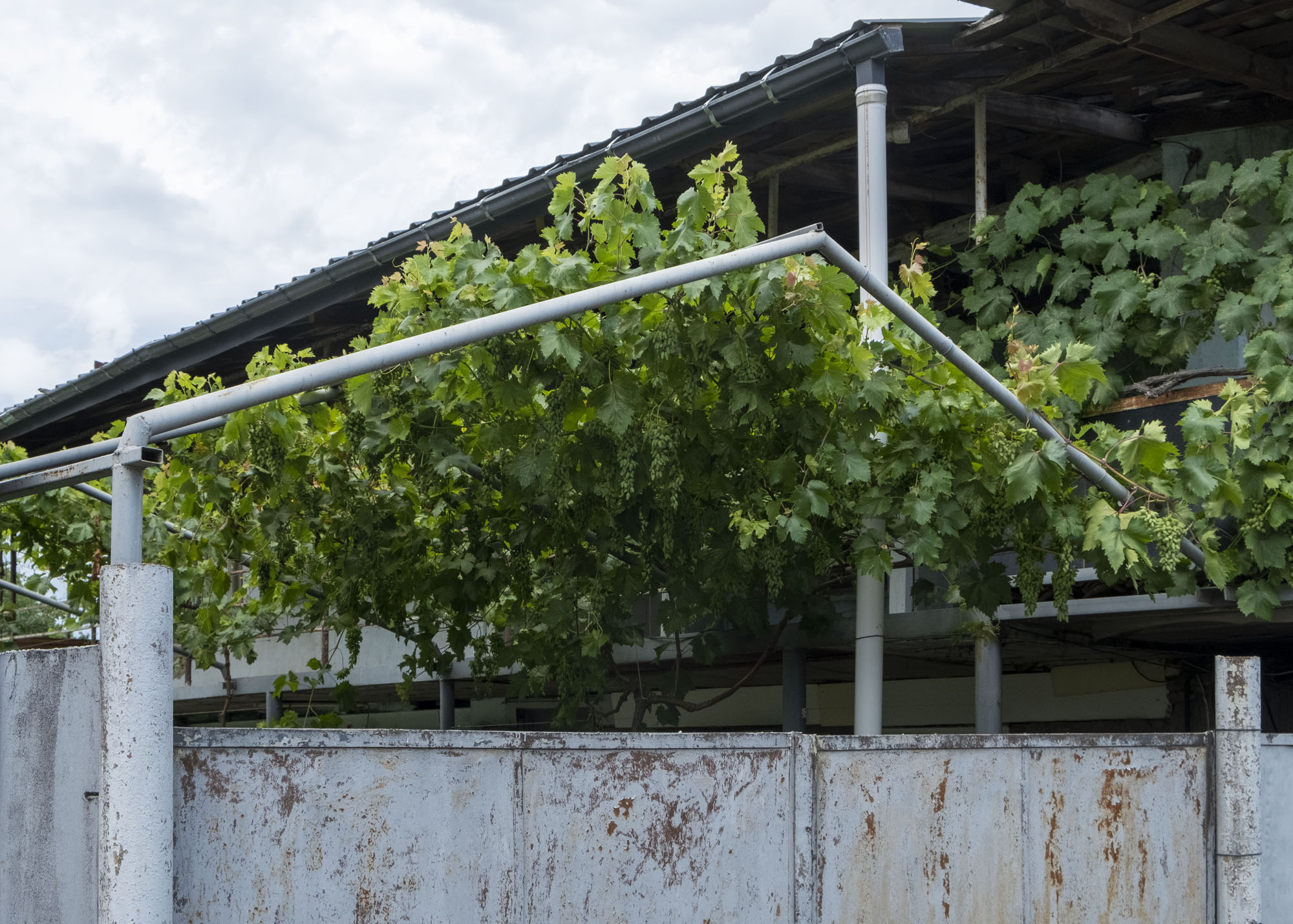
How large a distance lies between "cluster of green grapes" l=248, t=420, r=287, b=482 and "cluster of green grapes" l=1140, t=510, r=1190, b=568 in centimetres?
374

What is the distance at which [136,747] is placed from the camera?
2986 mm

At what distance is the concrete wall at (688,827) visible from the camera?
3.18m

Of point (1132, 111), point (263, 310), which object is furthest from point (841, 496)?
point (263, 310)

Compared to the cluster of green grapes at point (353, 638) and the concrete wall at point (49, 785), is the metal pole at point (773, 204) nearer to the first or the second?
the cluster of green grapes at point (353, 638)

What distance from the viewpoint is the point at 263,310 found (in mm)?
10906

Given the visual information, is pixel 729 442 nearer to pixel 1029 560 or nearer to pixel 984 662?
pixel 1029 560

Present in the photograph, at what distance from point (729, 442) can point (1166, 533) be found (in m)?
1.85

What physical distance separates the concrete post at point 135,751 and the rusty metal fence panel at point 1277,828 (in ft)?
11.7

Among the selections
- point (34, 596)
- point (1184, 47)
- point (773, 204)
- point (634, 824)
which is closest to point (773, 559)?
point (634, 824)

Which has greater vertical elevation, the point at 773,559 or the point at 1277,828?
the point at 773,559

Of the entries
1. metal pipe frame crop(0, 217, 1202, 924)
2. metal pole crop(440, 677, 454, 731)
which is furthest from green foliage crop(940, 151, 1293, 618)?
metal pole crop(440, 677, 454, 731)

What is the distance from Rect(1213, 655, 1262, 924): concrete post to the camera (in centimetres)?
454

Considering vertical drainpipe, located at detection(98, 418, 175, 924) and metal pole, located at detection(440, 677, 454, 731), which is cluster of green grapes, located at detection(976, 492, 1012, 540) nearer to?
vertical drainpipe, located at detection(98, 418, 175, 924)

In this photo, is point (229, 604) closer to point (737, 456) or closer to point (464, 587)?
point (464, 587)
